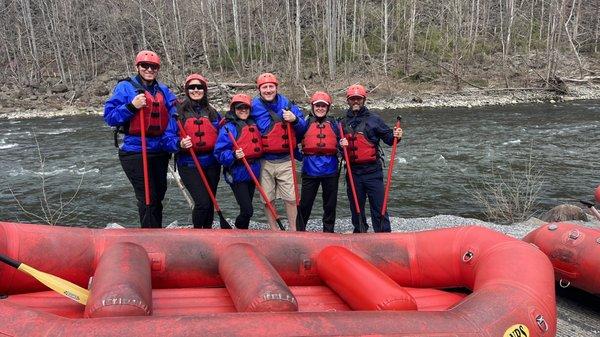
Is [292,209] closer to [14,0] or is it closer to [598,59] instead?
[598,59]

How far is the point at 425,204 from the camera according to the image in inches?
340

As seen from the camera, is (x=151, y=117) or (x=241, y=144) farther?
(x=241, y=144)

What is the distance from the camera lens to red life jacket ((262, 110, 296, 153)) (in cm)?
495

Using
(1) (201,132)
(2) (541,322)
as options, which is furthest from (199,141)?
(2) (541,322)

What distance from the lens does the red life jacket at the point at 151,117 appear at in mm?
4547

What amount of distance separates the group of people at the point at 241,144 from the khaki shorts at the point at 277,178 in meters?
0.01

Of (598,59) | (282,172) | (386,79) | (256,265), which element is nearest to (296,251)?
(256,265)

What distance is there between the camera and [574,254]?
412cm

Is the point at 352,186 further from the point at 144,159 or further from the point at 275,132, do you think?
the point at 144,159

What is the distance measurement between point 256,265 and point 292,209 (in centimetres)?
210

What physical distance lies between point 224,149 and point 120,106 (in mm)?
1009

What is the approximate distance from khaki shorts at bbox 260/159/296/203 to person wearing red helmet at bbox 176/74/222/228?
489 millimetres

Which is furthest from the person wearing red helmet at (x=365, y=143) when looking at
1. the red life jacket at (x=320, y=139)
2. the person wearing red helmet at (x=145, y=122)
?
the person wearing red helmet at (x=145, y=122)

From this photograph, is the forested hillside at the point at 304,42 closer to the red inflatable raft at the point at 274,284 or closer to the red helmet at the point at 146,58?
the red helmet at the point at 146,58
